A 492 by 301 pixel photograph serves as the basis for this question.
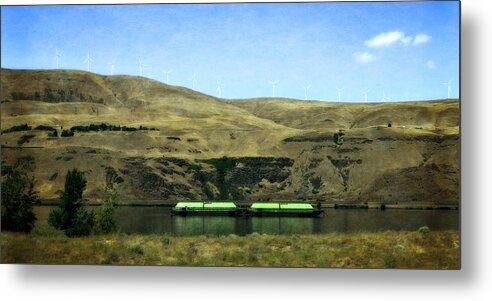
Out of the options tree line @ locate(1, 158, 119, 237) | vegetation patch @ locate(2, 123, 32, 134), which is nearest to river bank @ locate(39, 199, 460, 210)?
tree line @ locate(1, 158, 119, 237)

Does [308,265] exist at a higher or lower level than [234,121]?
lower

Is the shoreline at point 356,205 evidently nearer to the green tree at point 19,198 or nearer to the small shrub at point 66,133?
the green tree at point 19,198

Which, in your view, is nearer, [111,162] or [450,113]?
[450,113]

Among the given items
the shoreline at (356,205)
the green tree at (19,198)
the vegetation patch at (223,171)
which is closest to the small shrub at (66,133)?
the green tree at (19,198)

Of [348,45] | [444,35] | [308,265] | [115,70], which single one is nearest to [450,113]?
[444,35]

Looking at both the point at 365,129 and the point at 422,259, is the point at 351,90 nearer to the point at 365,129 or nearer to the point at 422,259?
the point at 365,129

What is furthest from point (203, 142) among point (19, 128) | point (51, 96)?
point (19, 128)

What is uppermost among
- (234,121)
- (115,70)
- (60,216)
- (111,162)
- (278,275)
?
(115,70)

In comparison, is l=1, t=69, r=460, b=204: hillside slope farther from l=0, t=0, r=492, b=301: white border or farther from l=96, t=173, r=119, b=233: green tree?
l=0, t=0, r=492, b=301: white border
